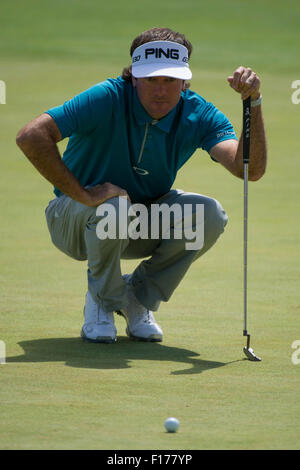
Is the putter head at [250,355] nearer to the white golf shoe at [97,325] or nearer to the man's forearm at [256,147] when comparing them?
the white golf shoe at [97,325]

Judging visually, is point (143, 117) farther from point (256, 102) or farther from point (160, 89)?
point (256, 102)

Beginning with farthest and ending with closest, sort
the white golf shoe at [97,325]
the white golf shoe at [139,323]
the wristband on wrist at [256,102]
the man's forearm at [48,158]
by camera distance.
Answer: the white golf shoe at [139,323], the white golf shoe at [97,325], the wristband on wrist at [256,102], the man's forearm at [48,158]

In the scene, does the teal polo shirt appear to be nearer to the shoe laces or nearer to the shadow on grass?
the shoe laces

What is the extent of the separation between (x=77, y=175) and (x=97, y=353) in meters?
0.99

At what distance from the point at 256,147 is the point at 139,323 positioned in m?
1.10

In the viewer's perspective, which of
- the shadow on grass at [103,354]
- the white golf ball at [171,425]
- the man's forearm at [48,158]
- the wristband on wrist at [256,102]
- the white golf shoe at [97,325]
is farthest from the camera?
the white golf shoe at [97,325]

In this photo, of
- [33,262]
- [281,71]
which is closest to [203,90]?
[281,71]

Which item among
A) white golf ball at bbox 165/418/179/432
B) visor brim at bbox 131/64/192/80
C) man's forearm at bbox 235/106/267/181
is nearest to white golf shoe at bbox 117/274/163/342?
man's forearm at bbox 235/106/267/181

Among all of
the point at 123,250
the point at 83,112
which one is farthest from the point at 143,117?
the point at 123,250

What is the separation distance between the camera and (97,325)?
5.02m

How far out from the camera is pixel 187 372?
4367 mm

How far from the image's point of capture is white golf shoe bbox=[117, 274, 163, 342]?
5.09 metres

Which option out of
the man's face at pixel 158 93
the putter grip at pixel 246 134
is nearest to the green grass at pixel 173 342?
the putter grip at pixel 246 134

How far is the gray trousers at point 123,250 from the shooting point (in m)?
4.96
